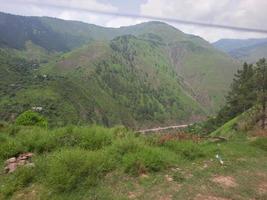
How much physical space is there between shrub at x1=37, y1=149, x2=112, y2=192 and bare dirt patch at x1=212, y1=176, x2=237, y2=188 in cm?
328

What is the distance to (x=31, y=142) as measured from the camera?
12.7 meters

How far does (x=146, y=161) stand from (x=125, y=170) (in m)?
0.73

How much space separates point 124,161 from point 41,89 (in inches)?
5238

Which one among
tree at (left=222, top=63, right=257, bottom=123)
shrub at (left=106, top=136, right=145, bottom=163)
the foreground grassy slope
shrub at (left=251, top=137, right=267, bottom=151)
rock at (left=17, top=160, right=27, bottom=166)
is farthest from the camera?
tree at (left=222, top=63, right=257, bottom=123)

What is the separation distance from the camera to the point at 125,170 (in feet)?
33.3

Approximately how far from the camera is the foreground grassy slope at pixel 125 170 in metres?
9.05

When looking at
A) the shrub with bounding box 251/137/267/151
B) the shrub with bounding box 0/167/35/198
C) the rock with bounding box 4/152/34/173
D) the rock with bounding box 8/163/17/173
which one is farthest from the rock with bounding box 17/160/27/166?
the shrub with bounding box 251/137/267/151

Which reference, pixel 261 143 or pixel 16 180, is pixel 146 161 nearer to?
pixel 16 180

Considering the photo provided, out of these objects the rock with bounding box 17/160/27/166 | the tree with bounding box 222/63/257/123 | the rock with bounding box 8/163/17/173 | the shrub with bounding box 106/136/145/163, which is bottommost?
the tree with bounding box 222/63/257/123

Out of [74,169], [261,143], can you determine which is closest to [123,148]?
[74,169]

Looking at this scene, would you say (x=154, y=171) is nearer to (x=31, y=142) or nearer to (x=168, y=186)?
(x=168, y=186)

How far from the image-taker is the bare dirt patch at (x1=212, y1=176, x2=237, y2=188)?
970 centimetres

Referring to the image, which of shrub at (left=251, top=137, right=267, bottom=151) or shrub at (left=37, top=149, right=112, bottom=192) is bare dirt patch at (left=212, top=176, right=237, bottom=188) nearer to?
shrub at (left=37, top=149, right=112, bottom=192)

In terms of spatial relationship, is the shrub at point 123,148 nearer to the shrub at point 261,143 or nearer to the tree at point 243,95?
the shrub at point 261,143
